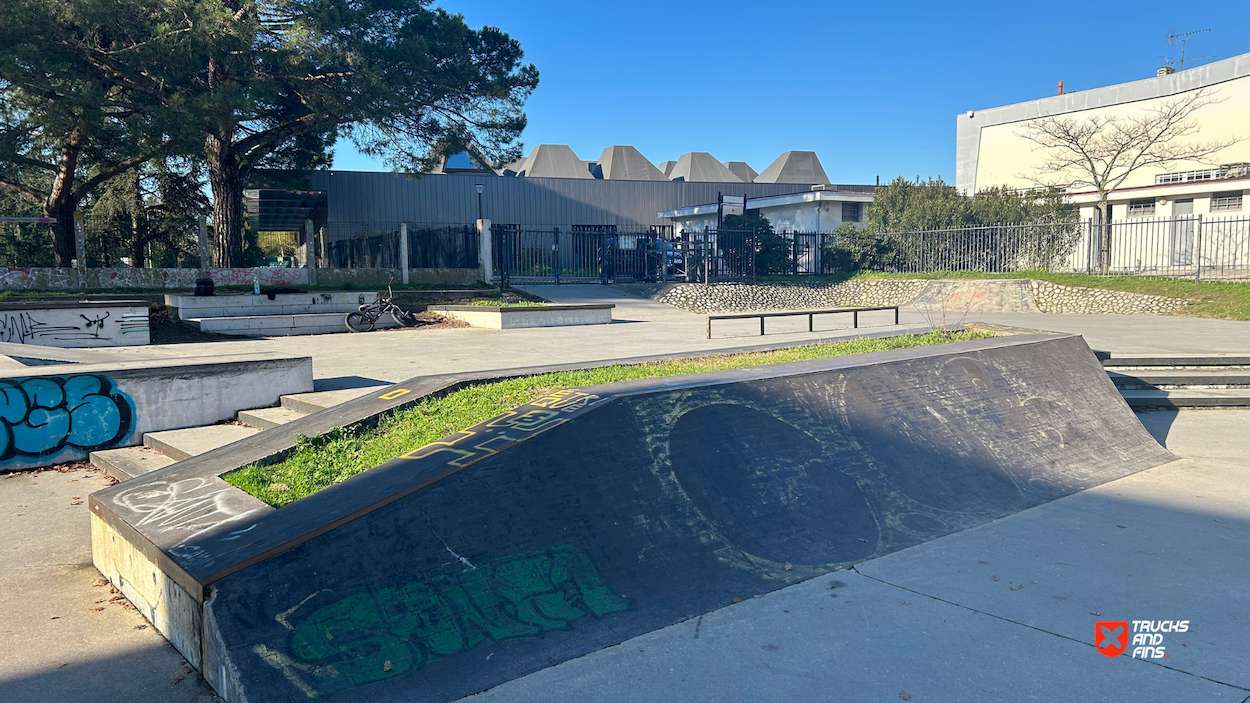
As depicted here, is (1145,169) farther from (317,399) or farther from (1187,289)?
(317,399)

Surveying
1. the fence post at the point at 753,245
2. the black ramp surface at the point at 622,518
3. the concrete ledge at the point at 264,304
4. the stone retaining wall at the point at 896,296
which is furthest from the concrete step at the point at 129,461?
the fence post at the point at 753,245

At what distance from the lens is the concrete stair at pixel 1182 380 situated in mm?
9086

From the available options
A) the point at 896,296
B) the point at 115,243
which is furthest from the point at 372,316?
the point at 115,243

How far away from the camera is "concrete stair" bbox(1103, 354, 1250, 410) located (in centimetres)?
909

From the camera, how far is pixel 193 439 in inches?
249

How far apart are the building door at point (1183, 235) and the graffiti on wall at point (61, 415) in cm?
2307

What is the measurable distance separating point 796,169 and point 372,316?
36.0m

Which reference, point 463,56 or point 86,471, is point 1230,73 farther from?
point 86,471

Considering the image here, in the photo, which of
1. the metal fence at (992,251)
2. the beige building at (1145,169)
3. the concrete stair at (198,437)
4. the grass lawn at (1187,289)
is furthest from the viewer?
the beige building at (1145,169)

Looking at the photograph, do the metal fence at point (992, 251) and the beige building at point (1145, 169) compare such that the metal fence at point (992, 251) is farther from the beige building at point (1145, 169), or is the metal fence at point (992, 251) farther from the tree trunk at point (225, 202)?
the tree trunk at point (225, 202)

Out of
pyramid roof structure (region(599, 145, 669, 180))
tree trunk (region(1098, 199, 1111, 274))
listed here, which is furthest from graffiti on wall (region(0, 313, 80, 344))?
pyramid roof structure (region(599, 145, 669, 180))

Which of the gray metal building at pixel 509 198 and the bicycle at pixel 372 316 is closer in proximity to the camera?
the bicycle at pixel 372 316

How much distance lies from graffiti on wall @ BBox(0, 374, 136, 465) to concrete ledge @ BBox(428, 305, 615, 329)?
30.7 feet

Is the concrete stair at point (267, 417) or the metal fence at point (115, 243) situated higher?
the metal fence at point (115, 243)
